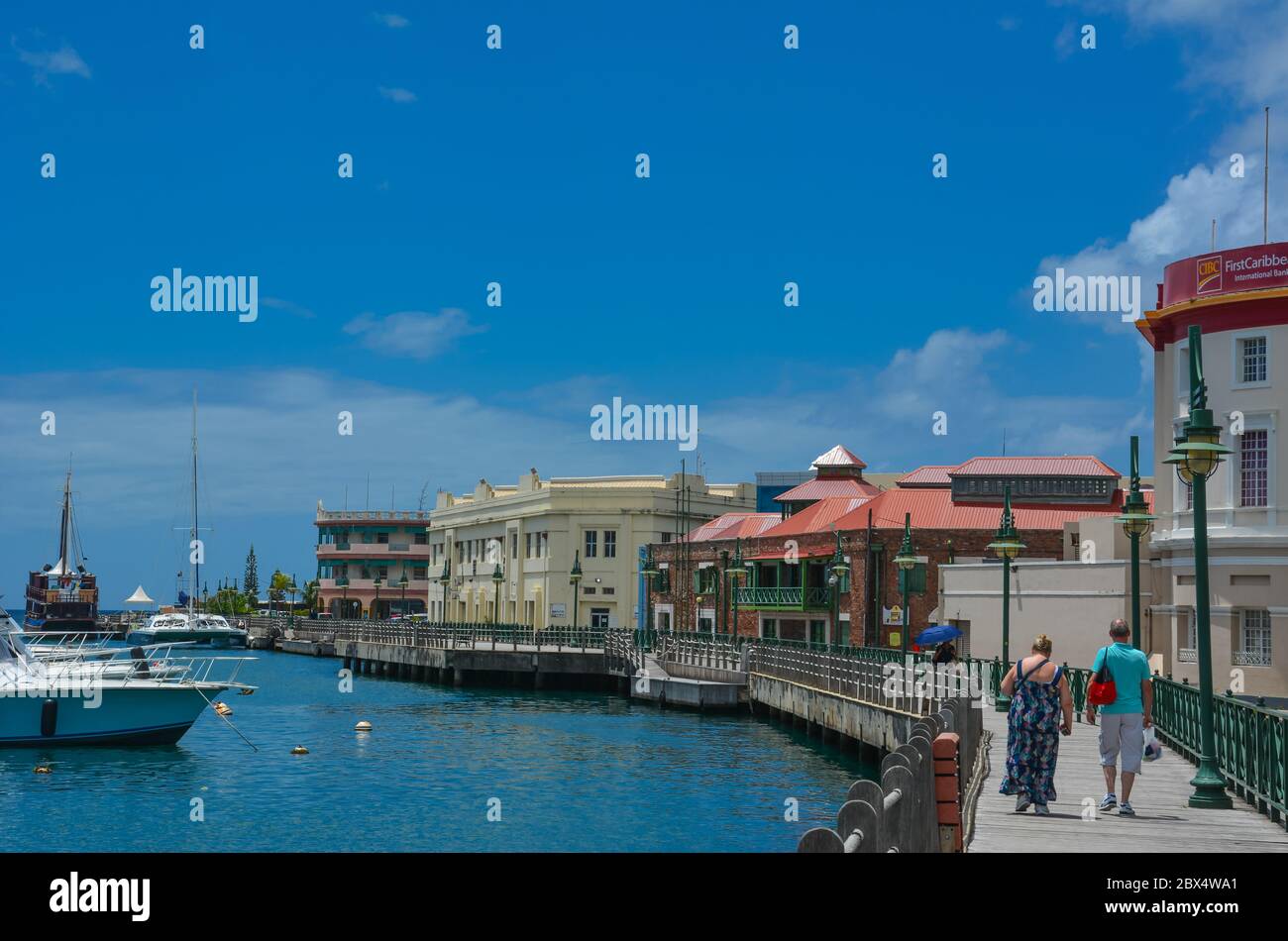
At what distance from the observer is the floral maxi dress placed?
14.6 metres

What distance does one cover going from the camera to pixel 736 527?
260ft

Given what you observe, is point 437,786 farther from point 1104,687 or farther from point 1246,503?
point 1246,503

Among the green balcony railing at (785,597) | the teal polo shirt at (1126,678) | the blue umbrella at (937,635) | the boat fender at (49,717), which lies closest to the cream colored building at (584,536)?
the green balcony railing at (785,597)

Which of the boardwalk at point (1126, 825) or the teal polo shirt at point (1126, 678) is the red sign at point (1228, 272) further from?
the teal polo shirt at point (1126, 678)

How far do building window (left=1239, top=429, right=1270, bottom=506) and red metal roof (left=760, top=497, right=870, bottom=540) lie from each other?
87.2 ft

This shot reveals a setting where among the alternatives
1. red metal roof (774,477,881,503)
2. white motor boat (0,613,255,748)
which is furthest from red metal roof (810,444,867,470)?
white motor boat (0,613,255,748)

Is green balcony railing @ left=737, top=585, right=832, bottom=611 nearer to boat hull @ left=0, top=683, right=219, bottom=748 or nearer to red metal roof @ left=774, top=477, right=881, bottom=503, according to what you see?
red metal roof @ left=774, top=477, right=881, bottom=503

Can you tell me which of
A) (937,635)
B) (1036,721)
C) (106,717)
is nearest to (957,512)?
(937,635)

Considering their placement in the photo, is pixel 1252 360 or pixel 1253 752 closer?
pixel 1253 752

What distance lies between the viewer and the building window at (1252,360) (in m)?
38.0

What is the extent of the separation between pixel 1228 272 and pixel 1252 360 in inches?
100

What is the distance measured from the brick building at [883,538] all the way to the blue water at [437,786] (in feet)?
42.4
